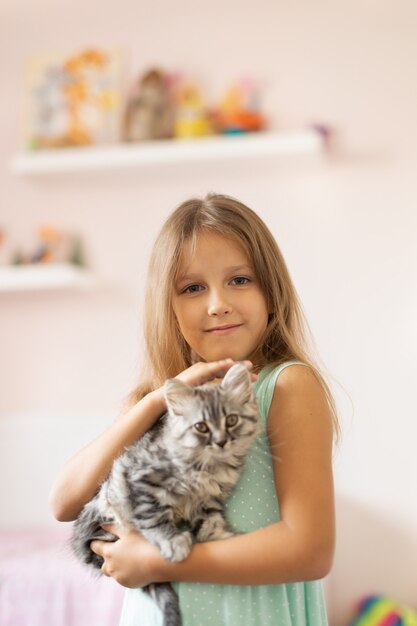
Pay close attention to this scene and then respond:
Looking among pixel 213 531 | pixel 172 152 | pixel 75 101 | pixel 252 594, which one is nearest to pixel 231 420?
pixel 213 531

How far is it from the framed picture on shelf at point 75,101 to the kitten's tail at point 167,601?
267 cm

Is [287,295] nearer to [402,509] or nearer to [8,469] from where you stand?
[402,509]

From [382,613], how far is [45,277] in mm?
2093

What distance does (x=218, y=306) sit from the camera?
119 centimetres

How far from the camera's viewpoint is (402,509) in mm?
3023

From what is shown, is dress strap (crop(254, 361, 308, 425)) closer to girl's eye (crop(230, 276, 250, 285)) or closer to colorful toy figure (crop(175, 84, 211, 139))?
girl's eye (crop(230, 276, 250, 285))

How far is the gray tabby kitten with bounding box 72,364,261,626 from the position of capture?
107 cm

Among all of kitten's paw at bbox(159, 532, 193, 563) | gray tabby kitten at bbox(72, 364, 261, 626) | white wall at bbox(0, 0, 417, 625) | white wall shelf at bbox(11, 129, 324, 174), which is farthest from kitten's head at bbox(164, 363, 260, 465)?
white wall shelf at bbox(11, 129, 324, 174)

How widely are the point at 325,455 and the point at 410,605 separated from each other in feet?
7.32

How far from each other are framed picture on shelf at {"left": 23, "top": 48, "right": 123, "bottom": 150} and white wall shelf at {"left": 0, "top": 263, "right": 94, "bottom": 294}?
2.06 feet

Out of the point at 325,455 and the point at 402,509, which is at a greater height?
the point at 325,455

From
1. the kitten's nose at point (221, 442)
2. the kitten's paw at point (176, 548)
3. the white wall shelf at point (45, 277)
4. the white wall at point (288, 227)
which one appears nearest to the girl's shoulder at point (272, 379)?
the kitten's nose at point (221, 442)

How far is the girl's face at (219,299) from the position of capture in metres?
1.23

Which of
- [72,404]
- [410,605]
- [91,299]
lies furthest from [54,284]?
[410,605]
